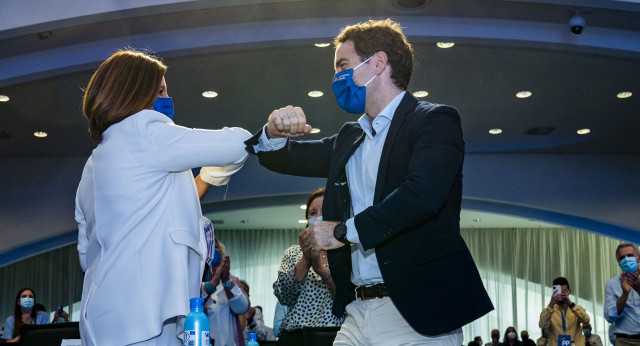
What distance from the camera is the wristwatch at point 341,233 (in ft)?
5.63

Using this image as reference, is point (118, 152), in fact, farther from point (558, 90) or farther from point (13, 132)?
point (13, 132)

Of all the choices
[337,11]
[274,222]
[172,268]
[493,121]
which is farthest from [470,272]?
[274,222]

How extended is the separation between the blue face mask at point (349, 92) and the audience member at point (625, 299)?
4.94m

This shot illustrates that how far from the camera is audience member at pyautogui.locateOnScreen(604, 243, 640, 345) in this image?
243 inches

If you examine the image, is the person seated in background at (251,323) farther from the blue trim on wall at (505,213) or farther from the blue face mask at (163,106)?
the blue trim on wall at (505,213)

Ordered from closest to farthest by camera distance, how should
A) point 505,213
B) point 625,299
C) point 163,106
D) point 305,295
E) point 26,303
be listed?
point 163,106
point 305,295
point 625,299
point 26,303
point 505,213

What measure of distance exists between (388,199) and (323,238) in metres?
0.20

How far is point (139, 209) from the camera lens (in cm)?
165

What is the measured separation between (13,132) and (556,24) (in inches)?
288

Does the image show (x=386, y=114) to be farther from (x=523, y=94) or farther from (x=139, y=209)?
(x=523, y=94)

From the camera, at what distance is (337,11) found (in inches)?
244

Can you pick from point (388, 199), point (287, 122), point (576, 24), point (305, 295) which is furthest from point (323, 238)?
point (576, 24)

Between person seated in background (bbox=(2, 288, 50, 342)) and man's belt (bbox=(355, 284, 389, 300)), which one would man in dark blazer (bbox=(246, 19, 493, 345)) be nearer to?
man's belt (bbox=(355, 284, 389, 300))

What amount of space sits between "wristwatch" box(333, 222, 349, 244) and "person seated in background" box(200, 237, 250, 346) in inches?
97.5
